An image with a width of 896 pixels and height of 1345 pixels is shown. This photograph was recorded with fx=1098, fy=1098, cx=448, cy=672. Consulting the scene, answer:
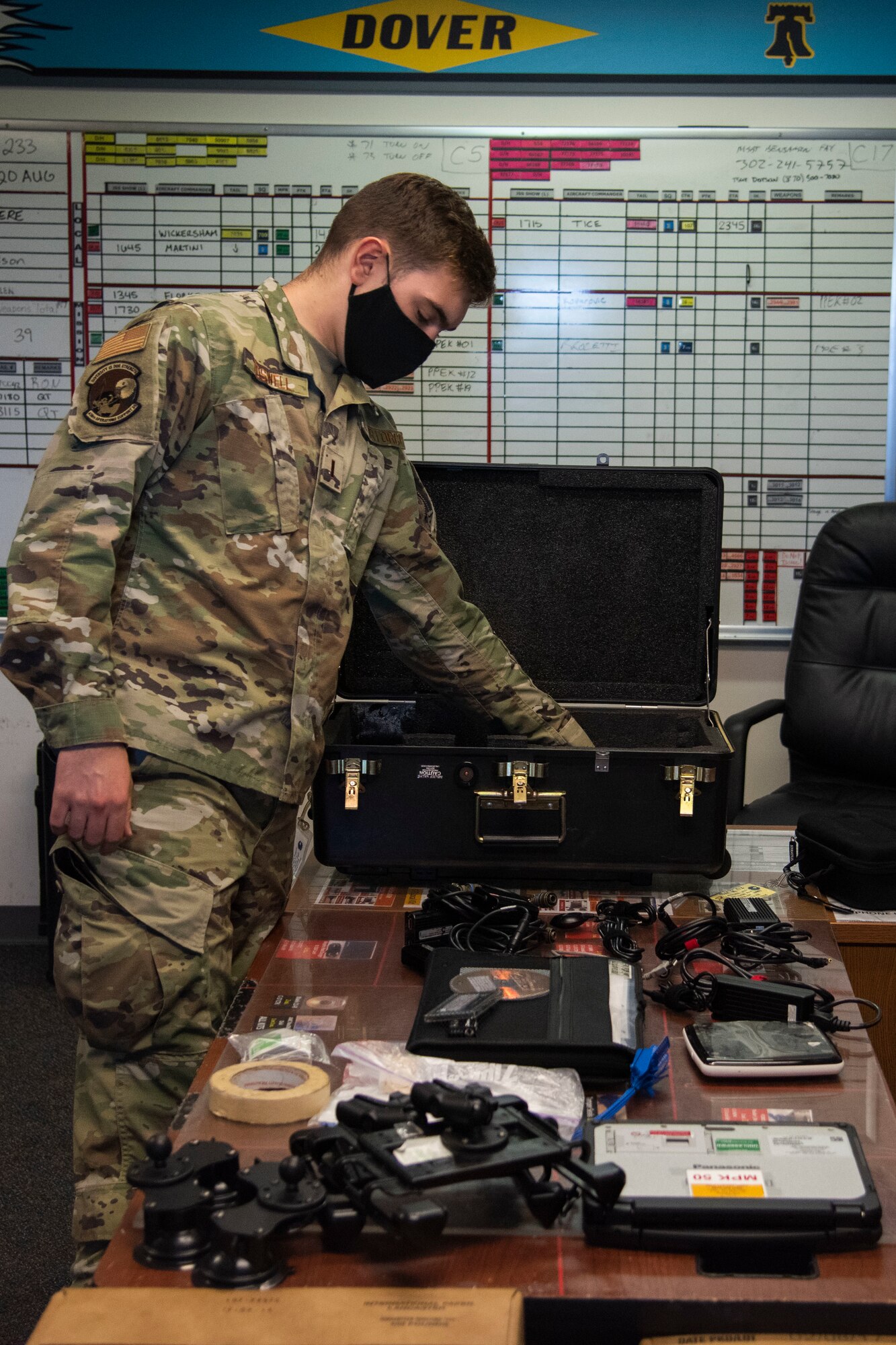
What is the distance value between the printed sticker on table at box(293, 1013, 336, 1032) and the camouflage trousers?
9.6 inches

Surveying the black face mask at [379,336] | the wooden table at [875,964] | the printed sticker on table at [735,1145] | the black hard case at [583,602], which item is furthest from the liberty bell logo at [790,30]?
the printed sticker on table at [735,1145]

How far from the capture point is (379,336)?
1.51m

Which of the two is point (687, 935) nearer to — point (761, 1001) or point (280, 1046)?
point (761, 1001)

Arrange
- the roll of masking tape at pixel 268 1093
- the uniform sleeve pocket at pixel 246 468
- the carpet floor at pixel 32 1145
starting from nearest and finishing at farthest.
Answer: the roll of masking tape at pixel 268 1093 → the uniform sleeve pocket at pixel 246 468 → the carpet floor at pixel 32 1145

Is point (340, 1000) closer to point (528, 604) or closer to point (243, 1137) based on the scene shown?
point (243, 1137)

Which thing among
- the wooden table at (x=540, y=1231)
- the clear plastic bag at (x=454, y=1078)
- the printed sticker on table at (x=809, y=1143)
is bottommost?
the wooden table at (x=540, y=1231)

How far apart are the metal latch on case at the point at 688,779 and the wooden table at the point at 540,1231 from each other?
257mm

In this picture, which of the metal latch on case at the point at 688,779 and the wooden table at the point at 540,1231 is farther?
the metal latch on case at the point at 688,779

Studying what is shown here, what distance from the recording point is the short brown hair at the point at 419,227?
4.83 ft

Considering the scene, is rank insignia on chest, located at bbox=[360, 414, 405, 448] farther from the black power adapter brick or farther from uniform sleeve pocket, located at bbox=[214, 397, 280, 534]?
the black power adapter brick

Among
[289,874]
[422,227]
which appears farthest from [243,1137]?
[422,227]

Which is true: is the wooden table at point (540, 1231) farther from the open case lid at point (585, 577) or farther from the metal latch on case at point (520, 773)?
the open case lid at point (585, 577)

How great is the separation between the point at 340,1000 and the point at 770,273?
2.34 metres

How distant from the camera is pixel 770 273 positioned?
280 cm
